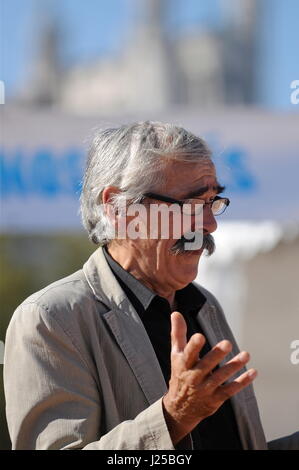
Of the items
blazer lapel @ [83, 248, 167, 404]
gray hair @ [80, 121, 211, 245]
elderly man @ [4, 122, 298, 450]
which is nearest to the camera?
elderly man @ [4, 122, 298, 450]

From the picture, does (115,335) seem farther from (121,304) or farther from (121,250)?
(121,250)

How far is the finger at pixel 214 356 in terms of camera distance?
155 cm

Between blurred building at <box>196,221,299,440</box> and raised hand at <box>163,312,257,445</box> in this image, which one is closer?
raised hand at <box>163,312,257,445</box>

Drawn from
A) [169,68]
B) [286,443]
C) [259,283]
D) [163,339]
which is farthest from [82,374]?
[169,68]

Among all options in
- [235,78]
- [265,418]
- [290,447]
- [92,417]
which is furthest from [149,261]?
[235,78]

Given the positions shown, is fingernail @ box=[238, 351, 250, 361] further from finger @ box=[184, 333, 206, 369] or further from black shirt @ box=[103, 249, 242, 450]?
black shirt @ box=[103, 249, 242, 450]

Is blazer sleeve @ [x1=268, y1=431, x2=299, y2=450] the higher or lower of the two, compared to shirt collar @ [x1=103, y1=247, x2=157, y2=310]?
lower

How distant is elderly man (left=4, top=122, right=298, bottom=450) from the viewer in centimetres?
169

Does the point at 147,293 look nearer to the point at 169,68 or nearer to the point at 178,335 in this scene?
the point at 178,335

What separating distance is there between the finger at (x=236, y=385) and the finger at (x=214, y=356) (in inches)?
2.2

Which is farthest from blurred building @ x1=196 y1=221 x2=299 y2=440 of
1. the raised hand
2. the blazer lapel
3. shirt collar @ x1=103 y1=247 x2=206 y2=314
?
the raised hand

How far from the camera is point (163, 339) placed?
2006mm

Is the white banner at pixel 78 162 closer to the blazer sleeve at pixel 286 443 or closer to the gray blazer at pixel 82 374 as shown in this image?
the blazer sleeve at pixel 286 443

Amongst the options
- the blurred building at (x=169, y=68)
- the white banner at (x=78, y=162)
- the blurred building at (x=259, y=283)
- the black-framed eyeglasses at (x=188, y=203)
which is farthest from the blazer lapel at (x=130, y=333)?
the blurred building at (x=169, y=68)
